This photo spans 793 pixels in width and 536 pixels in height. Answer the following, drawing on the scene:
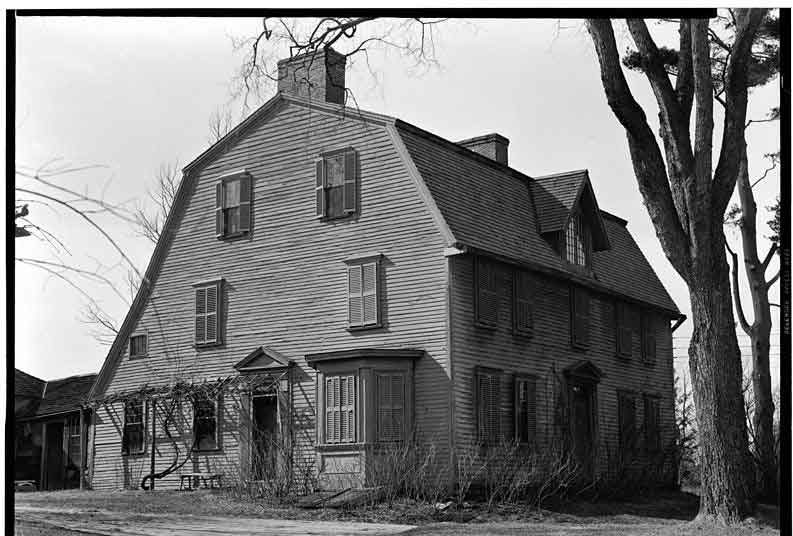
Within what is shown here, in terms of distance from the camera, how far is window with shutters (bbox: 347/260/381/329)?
44.1 feet

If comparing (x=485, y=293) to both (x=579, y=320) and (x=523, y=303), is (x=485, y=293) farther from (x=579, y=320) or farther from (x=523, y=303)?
(x=579, y=320)

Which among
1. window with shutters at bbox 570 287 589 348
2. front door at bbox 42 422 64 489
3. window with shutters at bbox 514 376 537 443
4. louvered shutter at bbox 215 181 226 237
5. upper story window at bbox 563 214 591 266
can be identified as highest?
louvered shutter at bbox 215 181 226 237

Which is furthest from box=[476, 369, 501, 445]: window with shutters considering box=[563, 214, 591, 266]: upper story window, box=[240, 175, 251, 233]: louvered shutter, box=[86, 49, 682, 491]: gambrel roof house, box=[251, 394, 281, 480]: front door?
box=[240, 175, 251, 233]: louvered shutter

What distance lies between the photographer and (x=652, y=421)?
13.1 meters

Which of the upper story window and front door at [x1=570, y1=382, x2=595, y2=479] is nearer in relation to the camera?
front door at [x1=570, y1=382, x2=595, y2=479]

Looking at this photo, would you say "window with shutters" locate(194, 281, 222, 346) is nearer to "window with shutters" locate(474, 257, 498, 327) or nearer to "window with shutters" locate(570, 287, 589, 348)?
"window with shutters" locate(474, 257, 498, 327)

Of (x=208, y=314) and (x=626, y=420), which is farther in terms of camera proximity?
(x=208, y=314)

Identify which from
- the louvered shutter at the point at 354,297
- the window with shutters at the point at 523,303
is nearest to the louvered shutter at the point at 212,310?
the louvered shutter at the point at 354,297

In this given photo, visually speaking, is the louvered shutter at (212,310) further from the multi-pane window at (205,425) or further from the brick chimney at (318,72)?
the brick chimney at (318,72)

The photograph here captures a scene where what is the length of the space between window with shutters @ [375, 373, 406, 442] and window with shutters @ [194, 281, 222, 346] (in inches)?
84.9

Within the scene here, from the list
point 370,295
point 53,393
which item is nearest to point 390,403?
point 370,295

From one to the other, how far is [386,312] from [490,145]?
3.00 meters
